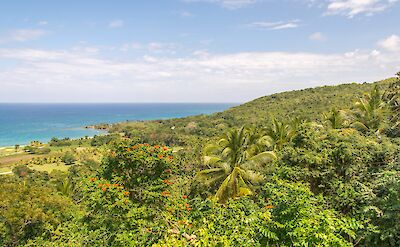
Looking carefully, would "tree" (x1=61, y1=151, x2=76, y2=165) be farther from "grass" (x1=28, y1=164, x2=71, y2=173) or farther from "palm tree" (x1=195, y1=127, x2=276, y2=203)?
"palm tree" (x1=195, y1=127, x2=276, y2=203)

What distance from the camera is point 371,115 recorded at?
20.9 metres

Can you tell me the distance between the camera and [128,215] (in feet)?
32.3

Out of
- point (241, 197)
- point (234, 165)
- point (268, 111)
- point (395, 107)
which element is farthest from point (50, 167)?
point (395, 107)

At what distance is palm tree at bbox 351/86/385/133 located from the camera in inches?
783

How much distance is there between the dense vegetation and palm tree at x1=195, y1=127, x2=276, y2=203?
0.18ft

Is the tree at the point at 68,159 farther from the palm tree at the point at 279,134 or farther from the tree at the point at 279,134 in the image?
the tree at the point at 279,134

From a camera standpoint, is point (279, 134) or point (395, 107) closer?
point (395, 107)

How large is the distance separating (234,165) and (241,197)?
22.2 feet

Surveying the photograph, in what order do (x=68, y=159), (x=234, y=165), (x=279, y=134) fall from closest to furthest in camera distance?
(x=234, y=165), (x=279, y=134), (x=68, y=159)

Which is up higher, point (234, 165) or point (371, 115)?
point (371, 115)

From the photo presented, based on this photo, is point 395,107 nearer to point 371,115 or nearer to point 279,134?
point 371,115

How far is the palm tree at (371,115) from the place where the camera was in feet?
65.3

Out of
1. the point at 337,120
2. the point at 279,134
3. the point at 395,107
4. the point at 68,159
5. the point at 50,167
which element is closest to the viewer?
the point at 395,107

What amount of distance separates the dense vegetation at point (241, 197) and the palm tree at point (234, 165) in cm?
5
